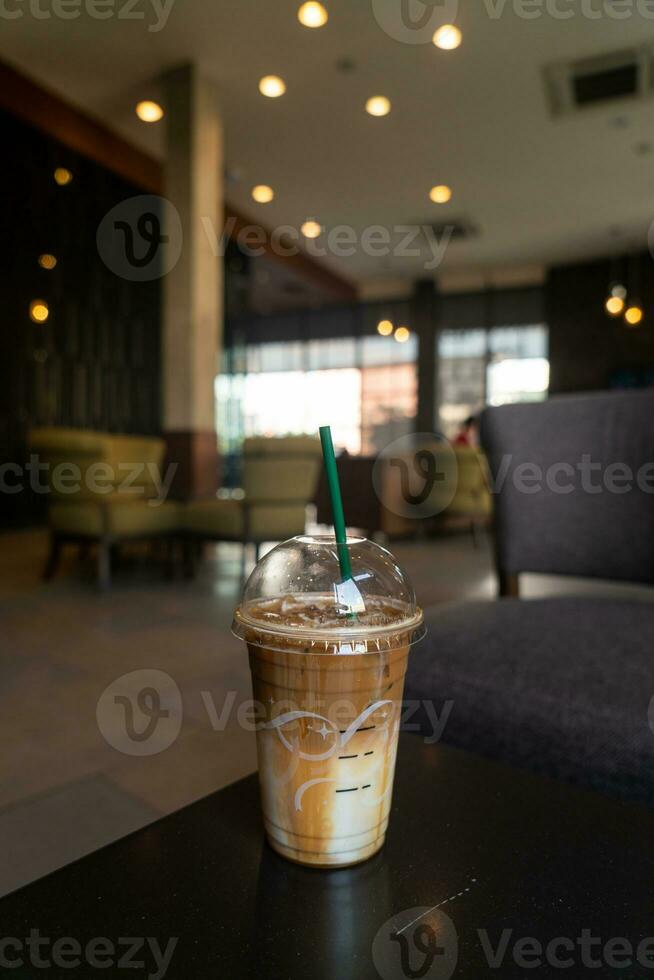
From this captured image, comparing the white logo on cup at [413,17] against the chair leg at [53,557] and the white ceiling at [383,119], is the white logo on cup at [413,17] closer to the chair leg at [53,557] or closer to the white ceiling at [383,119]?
the white ceiling at [383,119]

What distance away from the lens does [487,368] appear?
1106 cm

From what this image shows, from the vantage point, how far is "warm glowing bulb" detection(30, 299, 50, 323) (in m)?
6.35

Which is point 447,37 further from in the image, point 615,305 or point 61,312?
Answer: point 615,305

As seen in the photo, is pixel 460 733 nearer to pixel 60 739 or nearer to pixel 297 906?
pixel 297 906

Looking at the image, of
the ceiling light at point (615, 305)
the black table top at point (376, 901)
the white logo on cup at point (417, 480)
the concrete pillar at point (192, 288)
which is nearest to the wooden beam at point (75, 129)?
the concrete pillar at point (192, 288)

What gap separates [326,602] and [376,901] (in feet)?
0.80

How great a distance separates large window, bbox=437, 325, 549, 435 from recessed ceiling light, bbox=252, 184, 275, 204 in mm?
4458

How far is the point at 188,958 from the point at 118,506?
369 cm

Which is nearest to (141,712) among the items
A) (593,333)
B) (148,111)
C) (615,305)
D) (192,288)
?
(192,288)

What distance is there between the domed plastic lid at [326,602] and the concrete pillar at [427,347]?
35.5 ft

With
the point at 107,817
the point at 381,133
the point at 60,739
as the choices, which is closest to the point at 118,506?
the point at 60,739

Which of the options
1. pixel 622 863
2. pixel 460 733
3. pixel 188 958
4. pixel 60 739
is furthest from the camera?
pixel 60 739

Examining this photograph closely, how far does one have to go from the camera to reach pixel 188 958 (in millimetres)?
491

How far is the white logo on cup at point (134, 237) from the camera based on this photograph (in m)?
6.80
